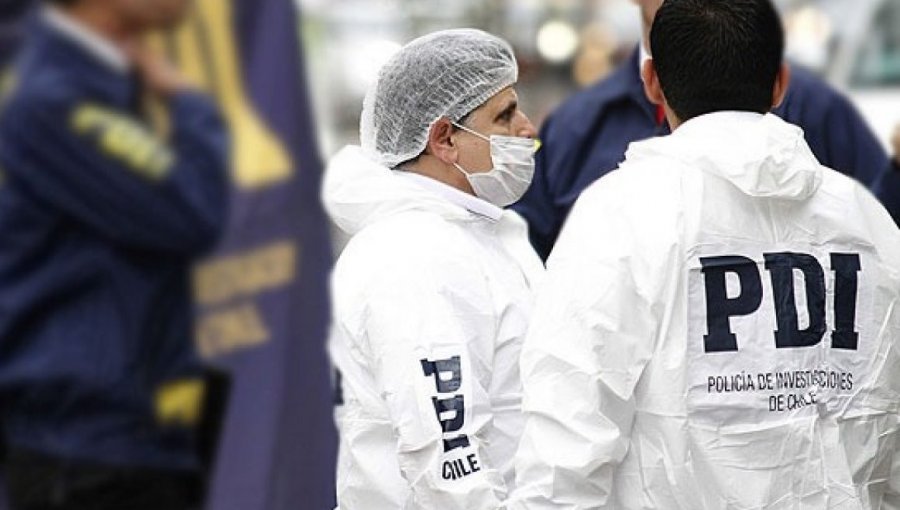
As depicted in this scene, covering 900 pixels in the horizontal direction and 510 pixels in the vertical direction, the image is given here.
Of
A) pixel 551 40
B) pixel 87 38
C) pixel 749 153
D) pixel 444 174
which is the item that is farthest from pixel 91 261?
pixel 551 40

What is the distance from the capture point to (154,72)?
4770mm

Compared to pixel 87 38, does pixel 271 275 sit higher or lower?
lower

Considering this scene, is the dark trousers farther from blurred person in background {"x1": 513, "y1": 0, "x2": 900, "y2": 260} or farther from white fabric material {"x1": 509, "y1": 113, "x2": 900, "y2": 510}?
white fabric material {"x1": 509, "y1": 113, "x2": 900, "y2": 510}

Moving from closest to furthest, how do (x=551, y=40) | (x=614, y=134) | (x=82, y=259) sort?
1. (x=82, y=259)
2. (x=614, y=134)
3. (x=551, y=40)

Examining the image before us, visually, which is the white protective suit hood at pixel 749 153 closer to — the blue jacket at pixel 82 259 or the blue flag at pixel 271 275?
the blue jacket at pixel 82 259

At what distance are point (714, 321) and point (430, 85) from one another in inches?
40.6

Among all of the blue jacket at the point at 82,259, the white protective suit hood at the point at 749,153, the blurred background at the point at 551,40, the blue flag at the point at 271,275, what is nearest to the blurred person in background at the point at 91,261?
the blue jacket at the point at 82,259

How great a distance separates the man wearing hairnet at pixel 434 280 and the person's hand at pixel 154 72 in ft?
1.76

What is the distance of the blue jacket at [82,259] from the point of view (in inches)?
177

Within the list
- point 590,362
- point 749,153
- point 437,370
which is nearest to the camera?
point 590,362

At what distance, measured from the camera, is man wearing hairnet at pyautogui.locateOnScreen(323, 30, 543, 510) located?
3.90 metres

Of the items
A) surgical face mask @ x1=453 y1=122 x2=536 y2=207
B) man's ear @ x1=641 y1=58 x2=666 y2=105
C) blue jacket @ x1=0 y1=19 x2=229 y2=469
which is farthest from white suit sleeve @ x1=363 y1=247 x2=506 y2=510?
blue jacket @ x1=0 y1=19 x2=229 y2=469

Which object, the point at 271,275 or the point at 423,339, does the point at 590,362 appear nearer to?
the point at 423,339

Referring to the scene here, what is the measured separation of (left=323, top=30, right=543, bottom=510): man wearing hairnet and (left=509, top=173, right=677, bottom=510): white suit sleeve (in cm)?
37
